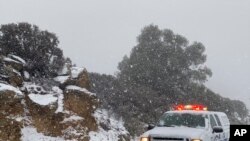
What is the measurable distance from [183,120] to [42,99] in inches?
264

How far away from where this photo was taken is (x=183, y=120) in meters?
13.5

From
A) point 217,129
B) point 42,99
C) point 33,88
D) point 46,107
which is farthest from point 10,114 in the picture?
point 217,129

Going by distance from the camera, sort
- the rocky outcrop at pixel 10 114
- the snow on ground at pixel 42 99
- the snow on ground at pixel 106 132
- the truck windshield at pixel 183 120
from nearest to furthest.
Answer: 1. the truck windshield at pixel 183 120
2. the rocky outcrop at pixel 10 114
3. the snow on ground at pixel 42 99
4. the snow on ground at pixel 106 132

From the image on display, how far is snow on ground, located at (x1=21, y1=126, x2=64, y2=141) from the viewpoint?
16294 millimetres

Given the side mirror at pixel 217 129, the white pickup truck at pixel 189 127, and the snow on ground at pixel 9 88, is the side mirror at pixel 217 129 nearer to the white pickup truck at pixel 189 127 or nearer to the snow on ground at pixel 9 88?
the white pickup truck at pixel 189 127

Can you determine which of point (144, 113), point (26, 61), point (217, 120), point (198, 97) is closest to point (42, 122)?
point (26, 61)

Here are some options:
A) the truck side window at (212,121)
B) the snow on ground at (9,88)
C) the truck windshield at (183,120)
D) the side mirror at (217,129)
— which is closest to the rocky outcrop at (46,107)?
the snow on ground at (9,88)

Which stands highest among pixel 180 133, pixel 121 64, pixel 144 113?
pixel 121 64

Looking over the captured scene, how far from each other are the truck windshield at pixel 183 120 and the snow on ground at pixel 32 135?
490 cm

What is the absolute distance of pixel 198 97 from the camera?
32969mm

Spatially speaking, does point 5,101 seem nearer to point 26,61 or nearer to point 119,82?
point 26,61

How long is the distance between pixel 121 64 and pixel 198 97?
7.01 metres

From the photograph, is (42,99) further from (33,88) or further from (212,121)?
(212,121)

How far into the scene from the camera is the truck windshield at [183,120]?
13242 millimetres
